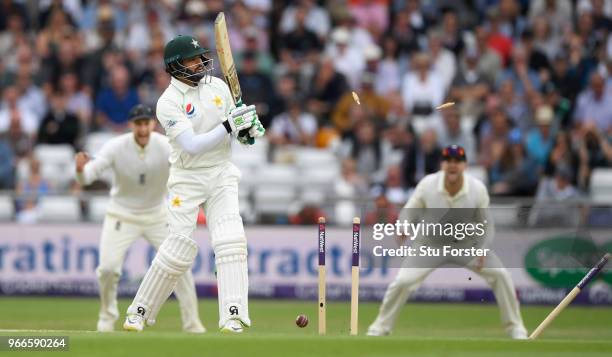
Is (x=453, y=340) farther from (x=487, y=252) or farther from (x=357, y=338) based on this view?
(x=487, y=252)

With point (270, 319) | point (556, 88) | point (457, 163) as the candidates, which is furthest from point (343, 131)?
point (457, 163)

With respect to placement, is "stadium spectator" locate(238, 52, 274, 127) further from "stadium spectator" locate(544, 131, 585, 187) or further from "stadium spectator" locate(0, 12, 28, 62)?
"stadium spectator" locate(544, 131, 585, 187)

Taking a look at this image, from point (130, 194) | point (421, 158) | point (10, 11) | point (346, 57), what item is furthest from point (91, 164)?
point (10, 11)

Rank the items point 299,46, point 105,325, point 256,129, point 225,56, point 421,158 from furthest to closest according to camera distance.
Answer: point 299,46 < point 421,158 < point 105,325 < point 225,56 < point 256,129

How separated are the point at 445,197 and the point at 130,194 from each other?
320cm

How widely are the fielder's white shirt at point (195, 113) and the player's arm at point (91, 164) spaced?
2.05 m

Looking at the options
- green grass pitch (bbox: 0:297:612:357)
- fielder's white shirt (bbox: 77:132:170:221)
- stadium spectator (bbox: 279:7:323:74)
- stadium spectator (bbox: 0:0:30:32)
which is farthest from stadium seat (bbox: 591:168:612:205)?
stadium spectator (bbox: 0:0:30:32)

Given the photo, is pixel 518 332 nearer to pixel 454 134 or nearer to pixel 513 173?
pixel 513 173

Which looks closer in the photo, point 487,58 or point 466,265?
point 466,265

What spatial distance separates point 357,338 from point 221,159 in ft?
6.97

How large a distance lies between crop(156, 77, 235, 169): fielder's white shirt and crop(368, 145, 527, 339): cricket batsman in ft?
8.20

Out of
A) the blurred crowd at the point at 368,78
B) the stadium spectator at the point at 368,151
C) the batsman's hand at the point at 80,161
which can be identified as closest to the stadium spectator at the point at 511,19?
the blurred crowd at the point at 368,78

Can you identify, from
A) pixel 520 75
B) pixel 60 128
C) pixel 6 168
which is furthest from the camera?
pixel 520 75

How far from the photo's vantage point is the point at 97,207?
17266mm
